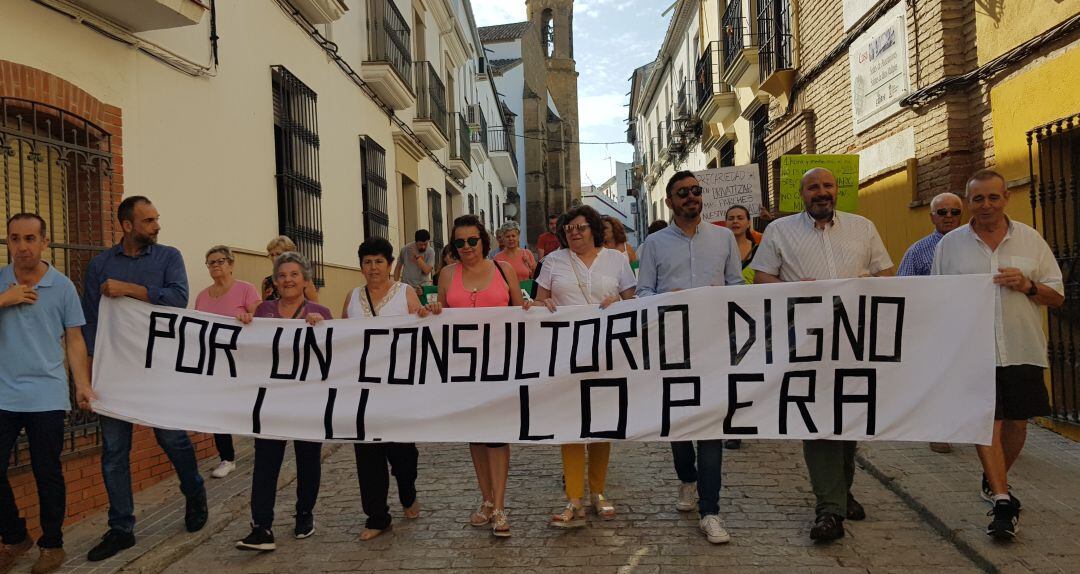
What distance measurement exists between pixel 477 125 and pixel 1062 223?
1860 cm

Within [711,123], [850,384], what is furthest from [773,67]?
[850,384]

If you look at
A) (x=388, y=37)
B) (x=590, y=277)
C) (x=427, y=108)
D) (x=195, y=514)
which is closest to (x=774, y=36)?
(x=388, y=37)

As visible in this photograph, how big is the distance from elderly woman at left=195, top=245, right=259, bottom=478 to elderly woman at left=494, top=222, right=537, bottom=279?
2.69 m

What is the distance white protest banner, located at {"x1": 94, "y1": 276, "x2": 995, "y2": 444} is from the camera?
4.18 m

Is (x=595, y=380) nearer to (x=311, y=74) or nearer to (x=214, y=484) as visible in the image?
(x=214, y=484)

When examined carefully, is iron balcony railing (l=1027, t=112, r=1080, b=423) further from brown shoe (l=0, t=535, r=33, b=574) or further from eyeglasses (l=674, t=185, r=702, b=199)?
brown shoe (l=0, t=535, r=33, b=574)

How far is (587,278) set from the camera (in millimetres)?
4660

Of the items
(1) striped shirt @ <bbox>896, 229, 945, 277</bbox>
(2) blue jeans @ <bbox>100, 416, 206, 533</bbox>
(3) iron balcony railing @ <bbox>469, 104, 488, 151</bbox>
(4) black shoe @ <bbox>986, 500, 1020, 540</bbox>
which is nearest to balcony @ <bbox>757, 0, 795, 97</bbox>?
(1) striped shirt @ <bbox>896, 229, 945, 277</bbox>

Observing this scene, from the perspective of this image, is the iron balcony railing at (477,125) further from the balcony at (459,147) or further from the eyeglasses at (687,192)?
the eyeglasses at (687,192)

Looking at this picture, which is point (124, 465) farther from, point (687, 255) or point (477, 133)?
point (477, 133)

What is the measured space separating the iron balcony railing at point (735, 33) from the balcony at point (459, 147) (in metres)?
6.28

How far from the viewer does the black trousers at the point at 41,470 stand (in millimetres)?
3975

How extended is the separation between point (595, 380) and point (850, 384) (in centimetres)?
127

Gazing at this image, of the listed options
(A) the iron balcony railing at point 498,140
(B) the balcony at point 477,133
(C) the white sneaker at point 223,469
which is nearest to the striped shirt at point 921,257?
(C) the white sneaker at point 223,469
